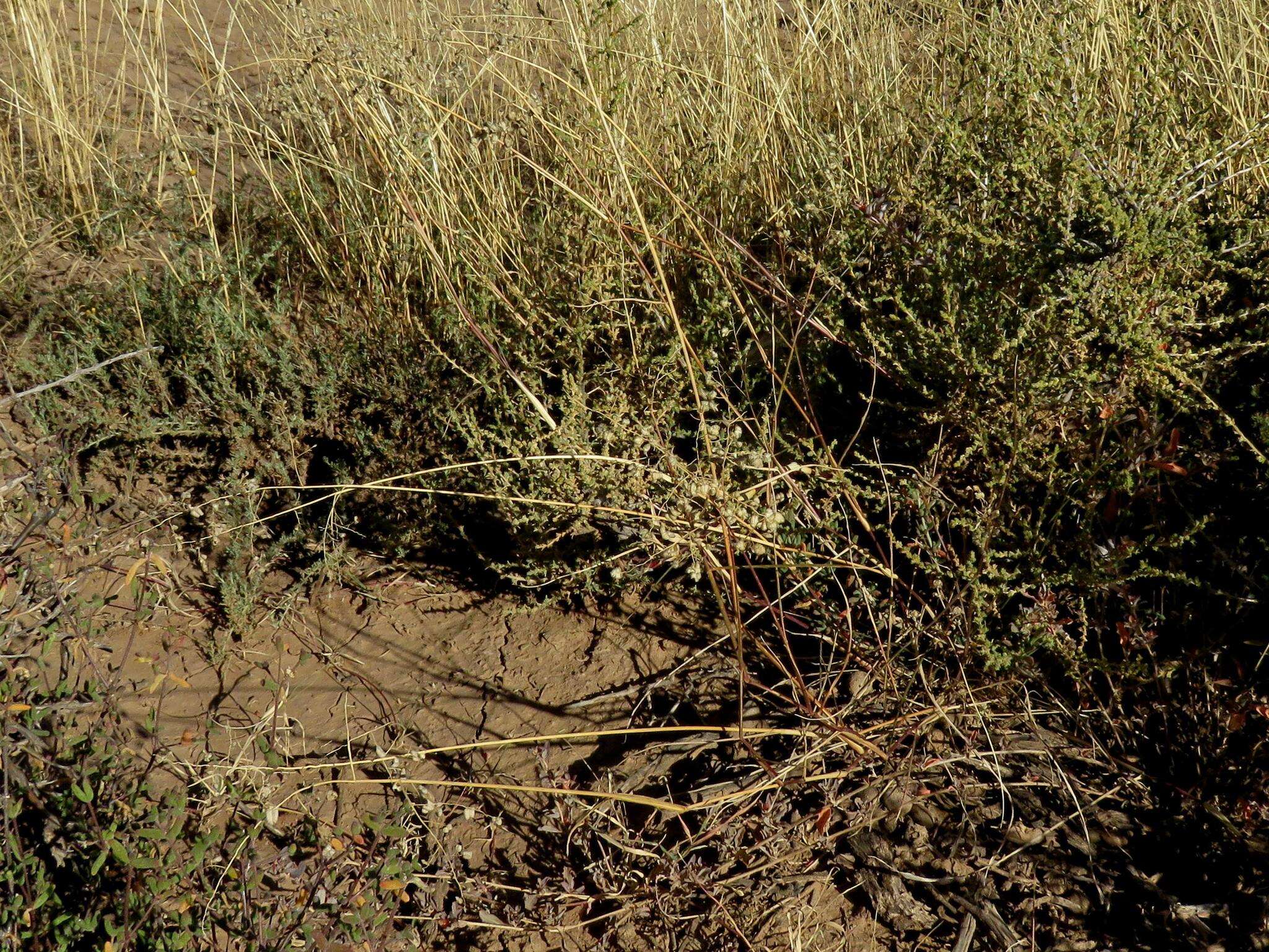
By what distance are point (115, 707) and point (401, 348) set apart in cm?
105

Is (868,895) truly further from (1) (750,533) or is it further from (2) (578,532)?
(2) (578,532)

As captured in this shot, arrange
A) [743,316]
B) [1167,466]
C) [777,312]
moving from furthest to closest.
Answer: [777,312]
[743,316]
[1167,466]

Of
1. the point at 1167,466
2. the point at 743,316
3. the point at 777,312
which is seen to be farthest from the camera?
the point at 777,312

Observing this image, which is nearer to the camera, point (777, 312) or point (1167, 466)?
point (1167, 466)

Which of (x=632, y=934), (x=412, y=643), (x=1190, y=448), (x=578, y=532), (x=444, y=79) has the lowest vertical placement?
(x=632, y=934)

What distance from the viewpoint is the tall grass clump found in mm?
1940

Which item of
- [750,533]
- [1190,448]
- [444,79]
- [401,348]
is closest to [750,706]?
[750,533]

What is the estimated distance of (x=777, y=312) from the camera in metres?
2.47

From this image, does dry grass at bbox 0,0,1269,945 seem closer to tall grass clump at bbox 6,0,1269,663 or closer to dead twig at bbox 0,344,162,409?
tall grass clump at bbox 6,0,1269,663

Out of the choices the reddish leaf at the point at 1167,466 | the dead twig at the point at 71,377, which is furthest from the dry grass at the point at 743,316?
the dead twig at the point at 71,377

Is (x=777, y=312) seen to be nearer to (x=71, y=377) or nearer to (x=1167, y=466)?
(x=1167, y=466)

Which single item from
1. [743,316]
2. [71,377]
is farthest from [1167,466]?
[71,377]

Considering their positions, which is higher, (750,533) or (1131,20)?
(1131,20)

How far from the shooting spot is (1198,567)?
197 cm
